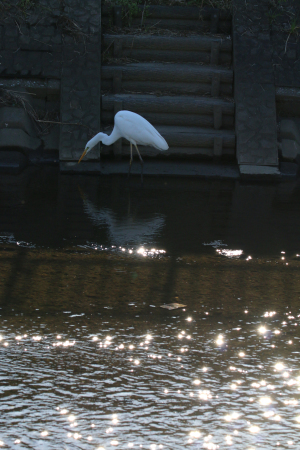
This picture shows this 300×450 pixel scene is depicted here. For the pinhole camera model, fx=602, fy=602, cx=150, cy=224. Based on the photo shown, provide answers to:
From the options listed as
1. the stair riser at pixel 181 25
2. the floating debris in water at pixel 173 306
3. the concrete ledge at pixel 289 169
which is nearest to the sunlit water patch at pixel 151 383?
the floating debris in water at pixel 173 306

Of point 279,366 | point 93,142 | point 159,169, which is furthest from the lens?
point 159,169

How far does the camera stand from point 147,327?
3764mm

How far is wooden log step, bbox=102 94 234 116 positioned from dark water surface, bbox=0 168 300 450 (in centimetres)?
328

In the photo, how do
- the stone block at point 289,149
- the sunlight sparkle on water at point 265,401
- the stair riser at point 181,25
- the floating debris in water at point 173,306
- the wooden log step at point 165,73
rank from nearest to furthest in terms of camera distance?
the sunlight sparkle on water at point 265,401 < the floating debris in water at point 173,306 < the stone block at point 289,149 < the wooden log step at point 165,73 < the stair riser at point 181,25

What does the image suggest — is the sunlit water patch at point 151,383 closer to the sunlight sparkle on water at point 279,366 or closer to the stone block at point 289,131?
the sunlight sparkle on water at point 279,366

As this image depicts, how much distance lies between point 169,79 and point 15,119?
275 cm

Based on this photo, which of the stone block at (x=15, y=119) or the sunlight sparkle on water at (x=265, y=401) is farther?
the stone block at (x=15, y=119)

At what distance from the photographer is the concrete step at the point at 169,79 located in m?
10.3

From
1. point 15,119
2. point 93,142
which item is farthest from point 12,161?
point 93,142

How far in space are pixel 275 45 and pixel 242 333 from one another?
8.30 meters

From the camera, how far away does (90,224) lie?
614 centimetres

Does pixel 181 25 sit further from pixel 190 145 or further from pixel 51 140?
pixel 51 140

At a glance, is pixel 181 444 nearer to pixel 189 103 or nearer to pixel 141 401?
pixel 141 401

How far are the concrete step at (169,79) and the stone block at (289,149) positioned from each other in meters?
1.40
